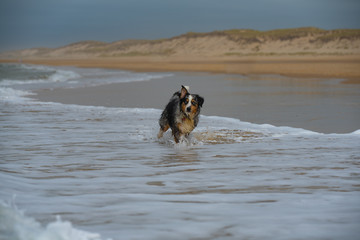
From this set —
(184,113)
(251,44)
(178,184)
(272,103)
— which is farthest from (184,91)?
(251,44)

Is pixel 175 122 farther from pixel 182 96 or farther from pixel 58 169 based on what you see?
pixel 58 169

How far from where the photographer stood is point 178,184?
4512 mm

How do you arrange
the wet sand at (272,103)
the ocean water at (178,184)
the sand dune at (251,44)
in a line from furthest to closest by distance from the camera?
the sand dune at (251,44), the wet sand at (272,103), the ocean water at (178,184)

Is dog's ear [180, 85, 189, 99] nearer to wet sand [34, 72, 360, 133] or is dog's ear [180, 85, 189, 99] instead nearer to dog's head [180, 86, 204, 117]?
dog's head [180, 86, 204, 117]

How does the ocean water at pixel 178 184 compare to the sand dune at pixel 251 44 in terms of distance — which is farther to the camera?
the sand dune at pixel 251 44

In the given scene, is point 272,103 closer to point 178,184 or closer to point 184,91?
point 184,91

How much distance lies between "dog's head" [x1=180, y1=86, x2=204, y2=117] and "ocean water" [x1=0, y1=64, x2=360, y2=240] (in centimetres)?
50

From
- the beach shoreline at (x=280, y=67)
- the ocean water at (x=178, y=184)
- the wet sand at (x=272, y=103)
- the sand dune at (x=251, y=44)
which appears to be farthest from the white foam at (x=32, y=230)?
the sand dune at (x=251, y=44)

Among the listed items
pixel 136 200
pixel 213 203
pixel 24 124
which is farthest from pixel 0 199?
pixel 24 124

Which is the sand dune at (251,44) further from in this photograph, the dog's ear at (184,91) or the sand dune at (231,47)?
the dog's ear at (184,91)

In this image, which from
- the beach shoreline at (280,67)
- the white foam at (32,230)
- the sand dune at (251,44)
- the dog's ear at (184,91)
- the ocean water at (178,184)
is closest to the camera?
the white foam at (32,230)

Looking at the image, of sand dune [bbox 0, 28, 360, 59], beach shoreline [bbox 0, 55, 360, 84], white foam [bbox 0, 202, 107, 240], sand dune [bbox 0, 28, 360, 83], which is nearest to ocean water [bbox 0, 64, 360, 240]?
white foam [bbox 0, 202, 107, 240]

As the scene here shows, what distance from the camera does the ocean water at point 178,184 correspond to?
3082 mm

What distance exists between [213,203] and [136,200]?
629mm
